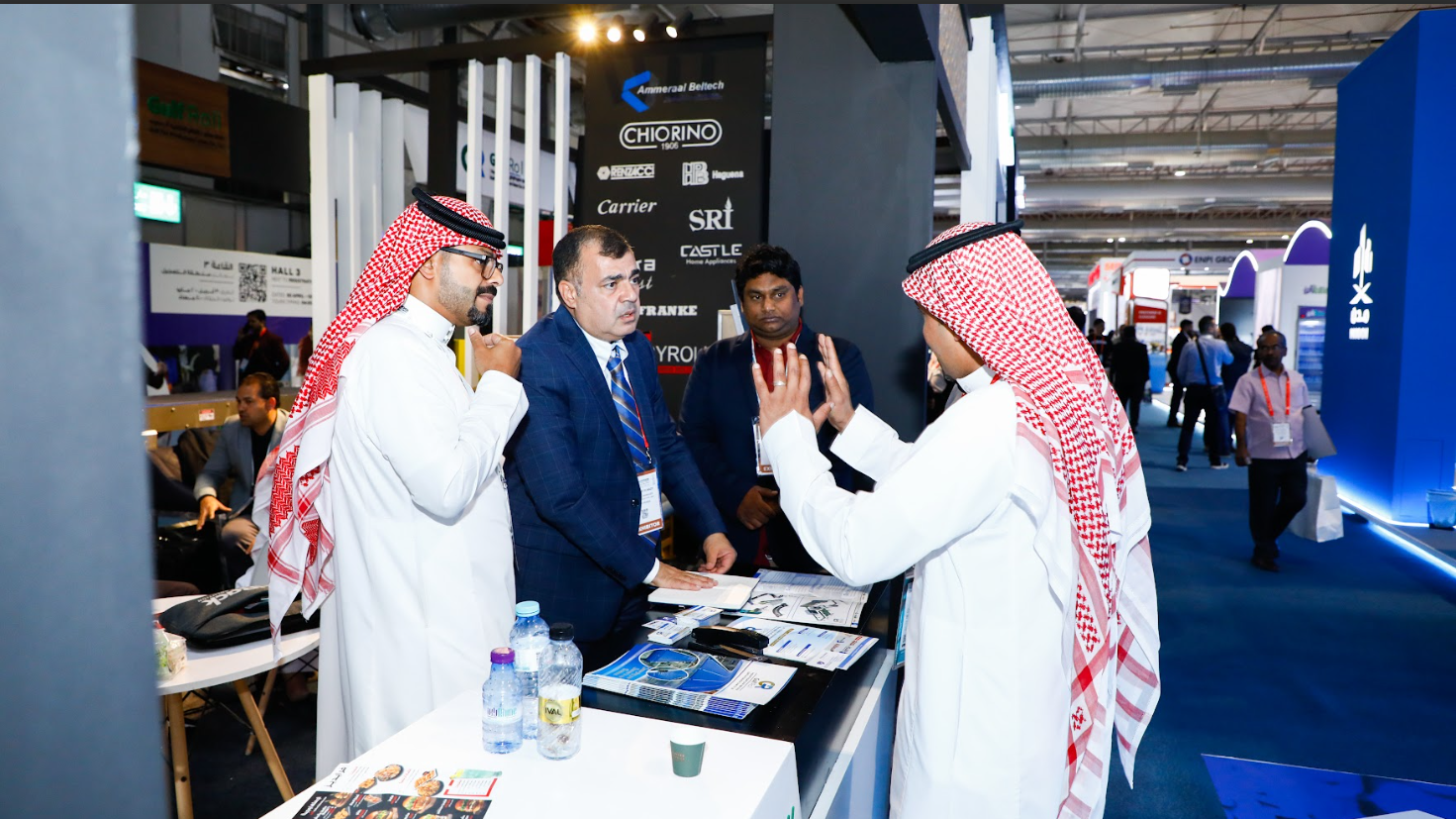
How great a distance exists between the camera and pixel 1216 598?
5.25 metres

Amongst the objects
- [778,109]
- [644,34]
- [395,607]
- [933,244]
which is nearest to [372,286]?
[395,607]

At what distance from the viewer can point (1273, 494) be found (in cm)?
577

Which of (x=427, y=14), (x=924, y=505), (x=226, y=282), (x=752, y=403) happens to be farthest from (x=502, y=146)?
(x=226, y=282)

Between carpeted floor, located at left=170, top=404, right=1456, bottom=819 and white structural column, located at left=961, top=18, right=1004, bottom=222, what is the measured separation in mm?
2419

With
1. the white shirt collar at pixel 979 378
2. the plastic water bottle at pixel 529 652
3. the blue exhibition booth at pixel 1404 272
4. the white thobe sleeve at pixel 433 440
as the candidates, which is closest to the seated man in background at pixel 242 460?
the white thobe sleeve at pixel 433 440

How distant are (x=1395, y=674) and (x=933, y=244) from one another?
3822 mm

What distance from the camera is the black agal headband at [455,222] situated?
6.53ft

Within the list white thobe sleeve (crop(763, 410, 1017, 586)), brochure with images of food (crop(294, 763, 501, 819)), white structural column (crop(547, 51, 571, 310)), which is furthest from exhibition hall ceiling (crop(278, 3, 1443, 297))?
brochure with images of food (crop(294, 763, 501, 819))

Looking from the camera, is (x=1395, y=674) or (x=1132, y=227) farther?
(x=1132, y=227)

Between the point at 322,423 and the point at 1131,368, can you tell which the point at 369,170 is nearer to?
the point at 322,423

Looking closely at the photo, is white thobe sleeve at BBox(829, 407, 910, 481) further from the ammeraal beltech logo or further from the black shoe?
the black shoe

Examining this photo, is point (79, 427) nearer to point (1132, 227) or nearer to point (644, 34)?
point (644, 34)

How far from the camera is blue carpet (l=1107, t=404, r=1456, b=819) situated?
3225 millimetres

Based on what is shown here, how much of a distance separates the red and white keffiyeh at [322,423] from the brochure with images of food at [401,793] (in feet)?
2.85
